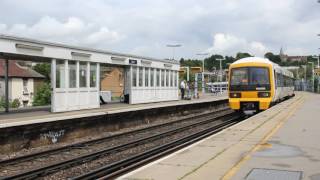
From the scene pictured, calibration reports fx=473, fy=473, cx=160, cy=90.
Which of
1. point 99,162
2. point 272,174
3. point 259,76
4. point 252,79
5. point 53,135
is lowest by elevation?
point 99,162

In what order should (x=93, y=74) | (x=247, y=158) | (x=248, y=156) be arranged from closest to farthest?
(x=247, y=158), (x=248, y=156), (x=93, y=74)

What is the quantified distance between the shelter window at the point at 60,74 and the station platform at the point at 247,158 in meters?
8.91

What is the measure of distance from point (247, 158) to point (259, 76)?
14849 mm

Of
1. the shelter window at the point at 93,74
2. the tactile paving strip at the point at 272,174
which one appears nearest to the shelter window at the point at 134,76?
the shelter window at the point at 93,74

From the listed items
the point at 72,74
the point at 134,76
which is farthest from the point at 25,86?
the point at 72,74

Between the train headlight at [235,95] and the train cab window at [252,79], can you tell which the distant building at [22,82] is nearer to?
the train headlight at [235,95]

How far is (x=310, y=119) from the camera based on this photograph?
1809cm

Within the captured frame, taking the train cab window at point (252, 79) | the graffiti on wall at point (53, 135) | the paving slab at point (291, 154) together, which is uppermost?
the train cab window at point (252, 79)

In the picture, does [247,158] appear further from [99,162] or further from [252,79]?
[252,79]

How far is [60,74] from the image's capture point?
2042 centimetres

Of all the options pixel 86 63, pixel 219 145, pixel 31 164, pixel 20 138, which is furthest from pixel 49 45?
pixel 219 145

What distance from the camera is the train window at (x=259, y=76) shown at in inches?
920

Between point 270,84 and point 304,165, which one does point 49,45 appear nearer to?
point 270,84

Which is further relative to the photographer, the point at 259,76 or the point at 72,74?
the point at 259,76
